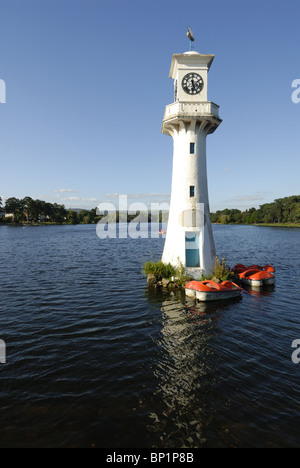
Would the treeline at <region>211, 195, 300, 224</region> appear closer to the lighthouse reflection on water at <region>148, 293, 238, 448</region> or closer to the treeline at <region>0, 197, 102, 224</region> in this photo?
the lighthouse reflection on water at <region>148, 293, 238, 448</region>

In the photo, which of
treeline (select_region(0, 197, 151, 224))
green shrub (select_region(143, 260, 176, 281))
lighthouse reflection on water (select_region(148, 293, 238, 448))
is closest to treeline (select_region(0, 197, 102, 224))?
treeline (select_region(0, 197, 151, 224))

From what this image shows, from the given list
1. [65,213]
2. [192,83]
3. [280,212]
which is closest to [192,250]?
[192,83]

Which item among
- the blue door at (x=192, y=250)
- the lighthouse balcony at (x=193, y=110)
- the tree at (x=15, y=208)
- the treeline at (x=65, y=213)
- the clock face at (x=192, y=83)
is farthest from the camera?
the tree at (x=15, y=208)

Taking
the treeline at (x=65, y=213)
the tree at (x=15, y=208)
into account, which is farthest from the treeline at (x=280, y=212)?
the tree at (x=15, y=208)

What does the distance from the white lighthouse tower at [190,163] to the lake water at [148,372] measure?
155 inches

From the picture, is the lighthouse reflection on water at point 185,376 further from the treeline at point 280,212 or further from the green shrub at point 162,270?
the treeline at point 280,212

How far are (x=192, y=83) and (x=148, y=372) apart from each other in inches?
757

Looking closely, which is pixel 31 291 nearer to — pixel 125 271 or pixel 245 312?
pixel 125 271

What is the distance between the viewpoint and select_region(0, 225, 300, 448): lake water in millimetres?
6195

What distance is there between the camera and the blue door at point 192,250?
18922mm

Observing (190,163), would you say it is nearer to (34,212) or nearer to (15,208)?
(34,212)

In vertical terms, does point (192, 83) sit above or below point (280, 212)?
above

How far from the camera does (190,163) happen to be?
18141mm

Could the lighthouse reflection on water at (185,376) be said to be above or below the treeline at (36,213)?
below
